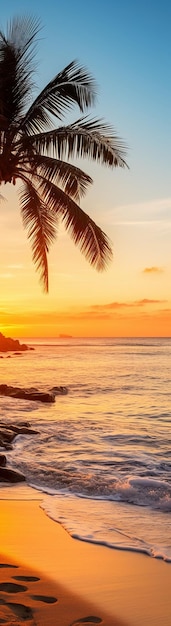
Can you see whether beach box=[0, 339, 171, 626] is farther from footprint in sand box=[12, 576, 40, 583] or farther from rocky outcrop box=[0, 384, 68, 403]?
rocky outcrop box=[0, 384, 68, 403]

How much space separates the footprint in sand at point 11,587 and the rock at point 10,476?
5061mm

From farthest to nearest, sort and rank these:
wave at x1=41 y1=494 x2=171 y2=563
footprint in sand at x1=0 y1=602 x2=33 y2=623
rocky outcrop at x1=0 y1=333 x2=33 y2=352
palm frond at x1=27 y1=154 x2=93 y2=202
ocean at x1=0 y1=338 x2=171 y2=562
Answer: rocky outcrop at x1=0 y1=333 x2=33 y2=352 → palm frond at x1=27 y1=154 x2=93 y2=202 → ocean at x1=0 y1=338 x2=171 y2=562 → wave at x1=41 y1=494 x2=171 y2=563 → footprint in sand at x1=0 y1=602 x2=33 y2=623

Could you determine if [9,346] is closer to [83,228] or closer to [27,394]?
[27,394]

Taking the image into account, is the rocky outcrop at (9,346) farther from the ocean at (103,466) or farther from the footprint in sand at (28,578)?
the footprint in sand at (28,578)

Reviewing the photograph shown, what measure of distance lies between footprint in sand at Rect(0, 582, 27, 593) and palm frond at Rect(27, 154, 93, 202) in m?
10.3

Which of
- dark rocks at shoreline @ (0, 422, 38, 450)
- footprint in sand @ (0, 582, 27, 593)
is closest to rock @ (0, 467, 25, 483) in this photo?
dark rocks at shoreline @ (0, 422, 38, 450)

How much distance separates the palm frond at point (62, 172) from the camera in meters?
13.6

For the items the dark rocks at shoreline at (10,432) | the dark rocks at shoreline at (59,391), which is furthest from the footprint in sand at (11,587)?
Answer: the dark rocks at shoreline at (59,391)

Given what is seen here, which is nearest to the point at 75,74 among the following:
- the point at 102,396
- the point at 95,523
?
the point at 95,523

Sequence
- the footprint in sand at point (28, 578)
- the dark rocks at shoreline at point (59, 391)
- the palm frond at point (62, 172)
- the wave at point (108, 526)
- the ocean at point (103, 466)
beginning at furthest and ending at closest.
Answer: the dark rocks at shoreline at point (59, 391) < the palm frond at point (62, 172) < the ocean at point (103, 466) < the wave at point (108, 526) < the footprint in sand at point (28, 578)

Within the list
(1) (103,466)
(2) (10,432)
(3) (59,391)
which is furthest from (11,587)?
(3) (59,391)

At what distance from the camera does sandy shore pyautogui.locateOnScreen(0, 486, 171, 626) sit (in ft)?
14.3

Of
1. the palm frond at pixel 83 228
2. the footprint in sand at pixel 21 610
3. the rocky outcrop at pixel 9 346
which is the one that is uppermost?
the palm frond at pixel 83 228

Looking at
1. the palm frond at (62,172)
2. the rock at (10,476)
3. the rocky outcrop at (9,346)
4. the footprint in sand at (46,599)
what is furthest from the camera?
the rocky outcrop at (9,346)
